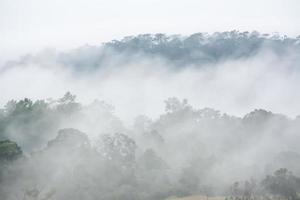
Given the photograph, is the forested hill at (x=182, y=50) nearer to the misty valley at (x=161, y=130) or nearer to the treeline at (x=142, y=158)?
the misty valley at (x=161, y=130)

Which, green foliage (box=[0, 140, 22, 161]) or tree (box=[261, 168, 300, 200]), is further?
green foliage (box=[0, 140, 22, 161])

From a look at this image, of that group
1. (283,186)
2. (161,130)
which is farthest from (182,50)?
(283,186)

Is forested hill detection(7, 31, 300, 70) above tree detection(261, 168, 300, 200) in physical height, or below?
above

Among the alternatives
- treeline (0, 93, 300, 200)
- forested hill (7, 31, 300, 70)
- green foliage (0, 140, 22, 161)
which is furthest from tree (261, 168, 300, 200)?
forested hill (7, 31, 300, 70)

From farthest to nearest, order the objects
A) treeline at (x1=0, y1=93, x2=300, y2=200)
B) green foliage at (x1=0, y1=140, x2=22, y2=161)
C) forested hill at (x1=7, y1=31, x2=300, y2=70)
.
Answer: forested hill at (x1=7, y1=31, x2=300, y2=70) < green foliage at (x1=0, y1=140, x2=22, y2=161) < treeline at (x1=0, y1=93, x2=300, y2=200)

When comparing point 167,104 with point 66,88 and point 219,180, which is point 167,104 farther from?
point 66,88

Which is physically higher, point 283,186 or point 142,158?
point 142,158

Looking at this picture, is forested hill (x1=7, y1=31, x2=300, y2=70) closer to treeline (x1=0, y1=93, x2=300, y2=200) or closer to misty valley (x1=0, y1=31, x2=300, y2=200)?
misty valley (x1=0, y1=31, x2=300, y2=200)

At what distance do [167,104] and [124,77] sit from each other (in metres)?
66.1

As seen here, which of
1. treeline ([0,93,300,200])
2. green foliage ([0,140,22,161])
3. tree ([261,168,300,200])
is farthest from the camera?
green foliage ([0,140,22,161])

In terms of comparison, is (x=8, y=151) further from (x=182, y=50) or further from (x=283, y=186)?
(x=182, y=50)

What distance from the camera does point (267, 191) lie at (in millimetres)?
47969

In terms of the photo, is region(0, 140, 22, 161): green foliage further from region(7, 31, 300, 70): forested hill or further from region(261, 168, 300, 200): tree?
region(7, 31, 300, 70): forested hill

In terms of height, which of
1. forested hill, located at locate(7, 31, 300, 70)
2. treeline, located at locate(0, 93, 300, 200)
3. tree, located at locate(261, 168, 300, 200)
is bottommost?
tree, located at locate(261, 168, 300, 200)
